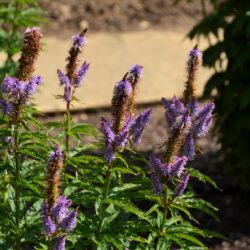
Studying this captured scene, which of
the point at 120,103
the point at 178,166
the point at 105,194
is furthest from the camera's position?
the point at 105,194

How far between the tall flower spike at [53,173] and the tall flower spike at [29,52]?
0.55 m

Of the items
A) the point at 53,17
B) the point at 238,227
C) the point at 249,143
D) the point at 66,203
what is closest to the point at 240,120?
the point at 249,143

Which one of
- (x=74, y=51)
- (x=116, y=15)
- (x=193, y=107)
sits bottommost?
(x=193, y=107)

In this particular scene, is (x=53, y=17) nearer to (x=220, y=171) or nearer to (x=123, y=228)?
(x=220, y=171)

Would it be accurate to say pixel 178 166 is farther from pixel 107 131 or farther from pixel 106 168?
pixel 106 168

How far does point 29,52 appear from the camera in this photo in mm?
3947

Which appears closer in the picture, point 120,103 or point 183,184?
point 120,103

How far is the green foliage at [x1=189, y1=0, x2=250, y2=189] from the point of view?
701 centimetres

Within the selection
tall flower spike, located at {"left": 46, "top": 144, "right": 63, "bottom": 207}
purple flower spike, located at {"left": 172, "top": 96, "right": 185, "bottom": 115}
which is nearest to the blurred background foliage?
purple flower spike, located at {"left": 172, "top": 96, "right": 185, "bottom": 115}

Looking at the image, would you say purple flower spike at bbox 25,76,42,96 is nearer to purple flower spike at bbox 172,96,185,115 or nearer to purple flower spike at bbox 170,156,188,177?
purple flower spike at bbox 170,156,188,177

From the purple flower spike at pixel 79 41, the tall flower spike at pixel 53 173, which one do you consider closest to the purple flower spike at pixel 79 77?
the purple flower spike at pixel 79 41

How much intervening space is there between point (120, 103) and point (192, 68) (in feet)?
2.13

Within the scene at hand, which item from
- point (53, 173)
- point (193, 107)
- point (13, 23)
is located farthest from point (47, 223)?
point (13, 23)

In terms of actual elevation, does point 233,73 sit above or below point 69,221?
above
